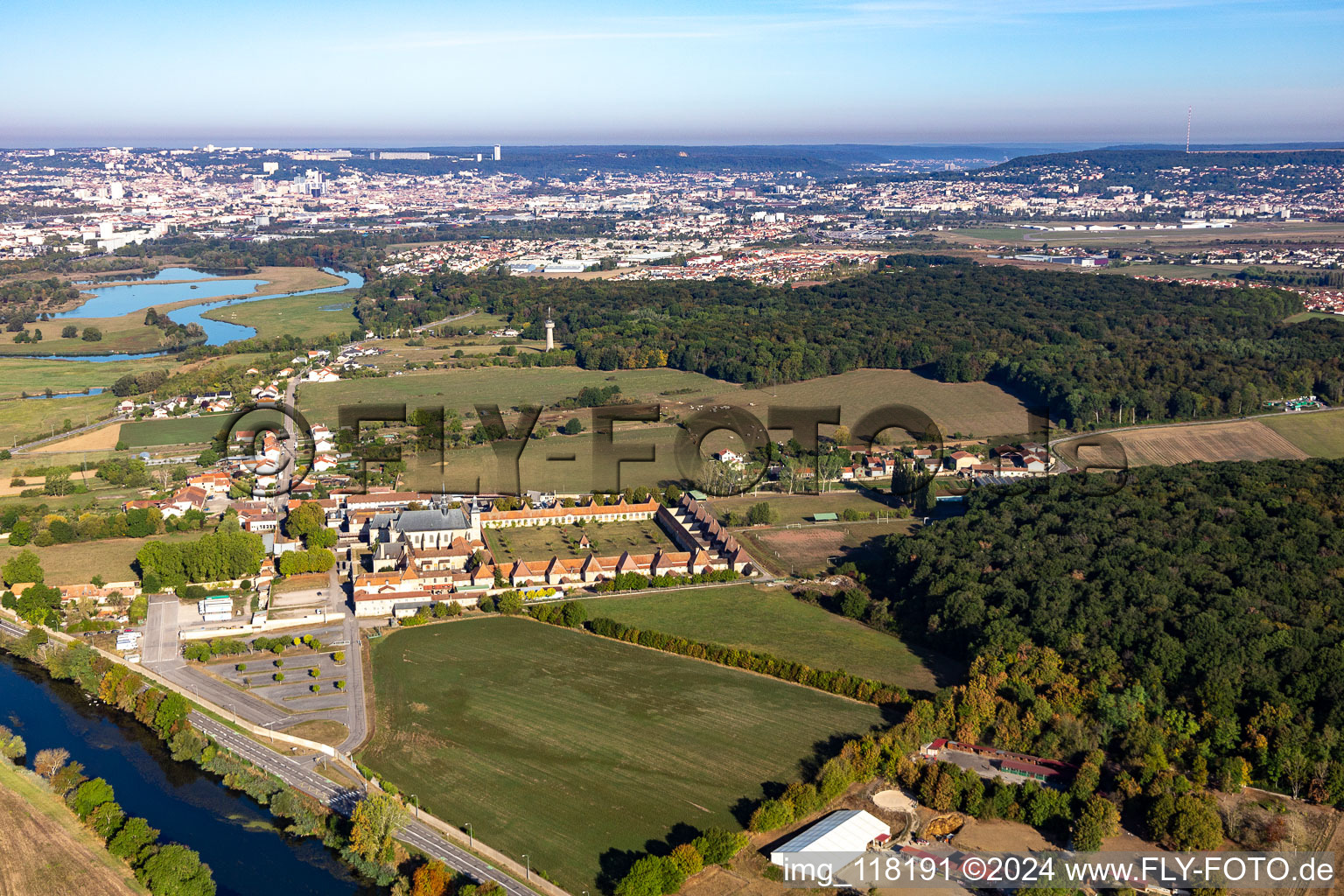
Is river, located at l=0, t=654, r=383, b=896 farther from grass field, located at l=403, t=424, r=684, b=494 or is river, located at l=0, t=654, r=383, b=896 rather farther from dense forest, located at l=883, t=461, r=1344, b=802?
grass field, located at l=403, t=424, r=684, b=494

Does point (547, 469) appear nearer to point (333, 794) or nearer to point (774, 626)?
point (774, 626)

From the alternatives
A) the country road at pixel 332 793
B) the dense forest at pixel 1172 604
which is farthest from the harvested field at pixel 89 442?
the dense forest at pixel 1172 604

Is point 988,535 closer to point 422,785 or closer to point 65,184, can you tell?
point 422,785

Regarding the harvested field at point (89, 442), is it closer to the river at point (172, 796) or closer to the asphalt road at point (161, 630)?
the asphalt road at point (161, 630)

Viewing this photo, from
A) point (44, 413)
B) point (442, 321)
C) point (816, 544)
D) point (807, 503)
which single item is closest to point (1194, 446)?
point (807, 503)

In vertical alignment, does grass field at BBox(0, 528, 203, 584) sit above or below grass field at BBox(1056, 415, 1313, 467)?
below

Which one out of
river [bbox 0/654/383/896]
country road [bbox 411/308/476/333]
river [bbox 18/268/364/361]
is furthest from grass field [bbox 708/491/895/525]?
river [bbox 18/268/364/361]

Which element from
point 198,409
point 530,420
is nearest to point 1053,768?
point 530,420
